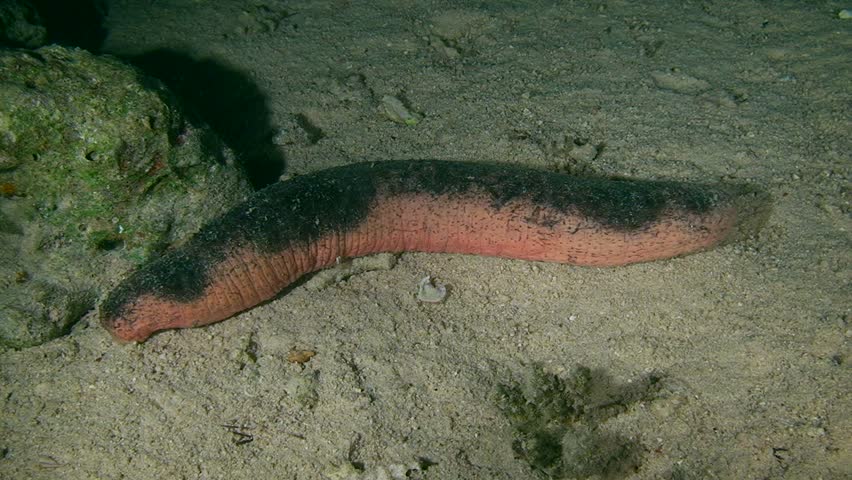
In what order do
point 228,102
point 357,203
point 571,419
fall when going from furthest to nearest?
1. point 228,102
2. point 357,203
3. point 571,419

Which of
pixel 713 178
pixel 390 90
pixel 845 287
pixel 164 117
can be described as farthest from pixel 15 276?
pixel 845 287

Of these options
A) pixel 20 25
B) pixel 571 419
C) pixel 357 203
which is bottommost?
pixel 571 419

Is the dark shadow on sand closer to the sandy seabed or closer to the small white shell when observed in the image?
the sandy seabed

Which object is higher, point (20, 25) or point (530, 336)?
point (20, 25)

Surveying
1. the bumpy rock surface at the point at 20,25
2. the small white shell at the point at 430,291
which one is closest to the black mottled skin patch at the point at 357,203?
the small white shell at the point at 430,291

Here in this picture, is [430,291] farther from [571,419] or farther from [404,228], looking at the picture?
[571,419]

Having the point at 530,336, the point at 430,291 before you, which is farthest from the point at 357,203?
the point at 530,336

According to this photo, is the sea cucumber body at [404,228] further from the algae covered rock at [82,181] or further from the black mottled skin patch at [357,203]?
the algae covered rock at [82,181]
